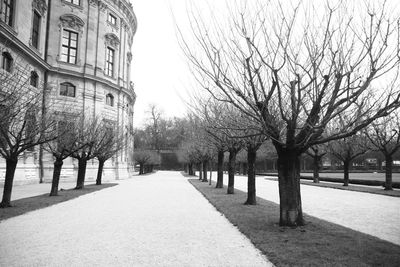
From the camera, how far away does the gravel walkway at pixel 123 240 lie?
18.4 ft

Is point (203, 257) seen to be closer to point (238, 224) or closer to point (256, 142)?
point (238, 224)

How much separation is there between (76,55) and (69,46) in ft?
3.22

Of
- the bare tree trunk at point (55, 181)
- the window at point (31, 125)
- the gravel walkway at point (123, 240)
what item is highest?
the window at point (31, 125)

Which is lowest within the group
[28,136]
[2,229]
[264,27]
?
[2,229]

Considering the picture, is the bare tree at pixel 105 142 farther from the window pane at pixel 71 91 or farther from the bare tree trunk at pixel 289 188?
the bare tree trunk at pixel 289 188

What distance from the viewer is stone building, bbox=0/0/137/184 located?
82.9 ft

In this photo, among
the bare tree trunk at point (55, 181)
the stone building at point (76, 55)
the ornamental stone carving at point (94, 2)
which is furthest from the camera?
the ornamental stone carving at point (94, 2)

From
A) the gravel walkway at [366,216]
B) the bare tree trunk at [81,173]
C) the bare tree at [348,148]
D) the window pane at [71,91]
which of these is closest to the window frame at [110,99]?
the window pane at [71,91]

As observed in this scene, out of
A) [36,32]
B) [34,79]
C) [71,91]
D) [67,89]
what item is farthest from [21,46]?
[71,91]

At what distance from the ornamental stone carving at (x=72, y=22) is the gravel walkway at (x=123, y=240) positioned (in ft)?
81.7

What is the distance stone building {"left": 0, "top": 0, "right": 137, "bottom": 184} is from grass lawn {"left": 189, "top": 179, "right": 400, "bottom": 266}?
792 inches

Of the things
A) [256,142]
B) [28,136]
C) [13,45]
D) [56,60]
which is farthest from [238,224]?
[56,60]

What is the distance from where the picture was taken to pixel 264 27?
23.8 feet

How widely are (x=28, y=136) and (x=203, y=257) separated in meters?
8.68
